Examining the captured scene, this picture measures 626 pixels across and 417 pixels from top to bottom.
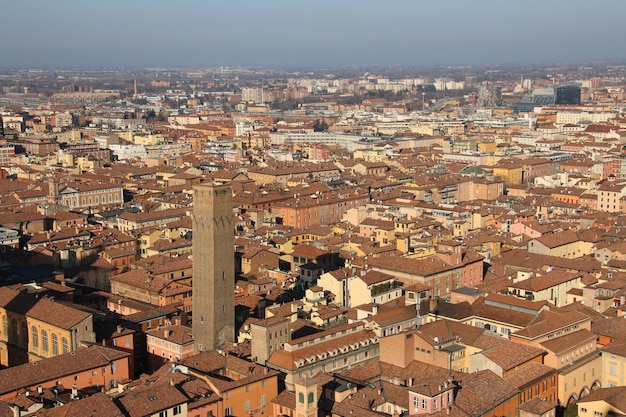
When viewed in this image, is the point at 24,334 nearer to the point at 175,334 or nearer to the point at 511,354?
the point at 175,334

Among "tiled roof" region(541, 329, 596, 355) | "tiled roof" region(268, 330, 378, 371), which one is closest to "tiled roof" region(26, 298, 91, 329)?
"tiled roof" region(268, 330, 378, 371)

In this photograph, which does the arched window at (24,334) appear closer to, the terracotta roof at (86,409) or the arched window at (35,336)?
the arched window at (35,336)

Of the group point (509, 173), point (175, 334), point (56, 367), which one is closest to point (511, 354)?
point (175, 334)

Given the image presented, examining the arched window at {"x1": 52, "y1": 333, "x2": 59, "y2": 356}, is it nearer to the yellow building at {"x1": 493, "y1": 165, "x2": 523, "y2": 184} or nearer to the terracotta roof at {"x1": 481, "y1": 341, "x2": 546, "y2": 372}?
the terracotta roof at {"x1": 481, "y1": 341, "x2": 546, "y2": 372}

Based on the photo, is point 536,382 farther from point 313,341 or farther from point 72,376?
point 72,376

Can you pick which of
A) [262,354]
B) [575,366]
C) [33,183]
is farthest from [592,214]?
[33,183]

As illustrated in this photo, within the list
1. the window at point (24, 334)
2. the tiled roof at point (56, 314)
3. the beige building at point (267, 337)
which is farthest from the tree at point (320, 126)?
the beige building at point (267, 337)
